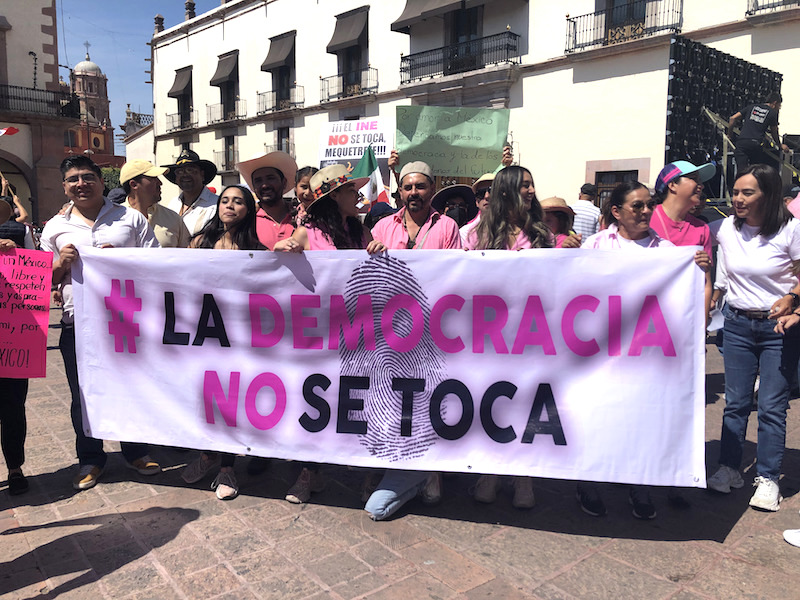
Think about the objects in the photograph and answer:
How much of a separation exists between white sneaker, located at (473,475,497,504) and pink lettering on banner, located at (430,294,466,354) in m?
0.76

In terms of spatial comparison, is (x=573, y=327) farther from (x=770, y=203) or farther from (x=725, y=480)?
(x=725, y=480)

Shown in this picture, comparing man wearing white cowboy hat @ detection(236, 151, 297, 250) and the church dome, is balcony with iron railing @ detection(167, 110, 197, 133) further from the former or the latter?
the church dome

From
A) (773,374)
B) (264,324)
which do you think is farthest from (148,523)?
(773,374)

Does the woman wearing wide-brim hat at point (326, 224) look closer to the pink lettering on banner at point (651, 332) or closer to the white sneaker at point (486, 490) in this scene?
the white sneaker at point (486, 490)

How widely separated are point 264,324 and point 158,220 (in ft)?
5.06

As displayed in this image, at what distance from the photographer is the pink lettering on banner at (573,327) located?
299cm

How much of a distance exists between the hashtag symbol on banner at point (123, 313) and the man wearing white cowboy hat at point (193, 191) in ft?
3.83

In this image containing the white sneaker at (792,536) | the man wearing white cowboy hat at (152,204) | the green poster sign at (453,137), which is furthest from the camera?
the green poster sign at (453,137)

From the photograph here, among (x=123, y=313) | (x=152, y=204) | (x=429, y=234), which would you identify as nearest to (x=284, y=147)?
(x=152, y=204)

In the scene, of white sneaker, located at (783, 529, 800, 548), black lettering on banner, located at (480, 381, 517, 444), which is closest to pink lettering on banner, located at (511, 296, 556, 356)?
black lettering on banner, located at (480, 381, 517, 444)

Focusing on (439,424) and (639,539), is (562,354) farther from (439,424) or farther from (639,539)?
(639,539)

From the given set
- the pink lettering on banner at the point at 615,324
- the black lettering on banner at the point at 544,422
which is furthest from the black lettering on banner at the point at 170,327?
the pink lettering on banner at the point at 615,324

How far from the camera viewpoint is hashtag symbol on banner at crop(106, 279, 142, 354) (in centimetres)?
360

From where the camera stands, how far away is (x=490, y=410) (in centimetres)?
309
